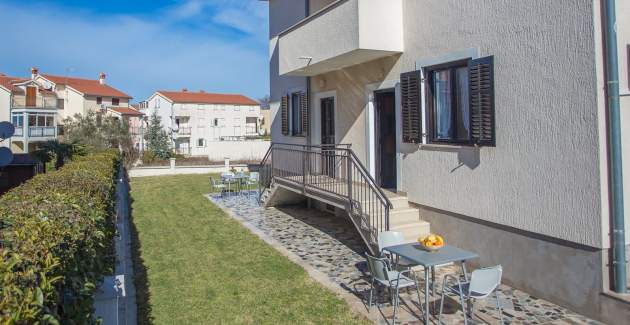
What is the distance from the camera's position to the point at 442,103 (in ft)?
27.5

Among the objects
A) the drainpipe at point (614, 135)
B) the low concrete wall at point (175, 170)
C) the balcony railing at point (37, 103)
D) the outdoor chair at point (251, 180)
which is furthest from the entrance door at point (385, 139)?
the balcony railing at point (37, 103)

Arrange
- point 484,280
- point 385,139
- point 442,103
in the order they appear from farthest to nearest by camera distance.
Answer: point 385,139 < point 442,103 < point 484,280

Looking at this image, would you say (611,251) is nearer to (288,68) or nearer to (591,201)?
(591,201)

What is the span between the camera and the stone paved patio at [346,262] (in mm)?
5777

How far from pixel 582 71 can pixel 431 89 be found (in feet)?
10.2

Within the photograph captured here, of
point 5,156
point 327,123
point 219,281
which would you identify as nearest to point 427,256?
point 219,281

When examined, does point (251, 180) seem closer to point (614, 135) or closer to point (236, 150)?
point (614, 135)

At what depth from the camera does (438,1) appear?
8297mm

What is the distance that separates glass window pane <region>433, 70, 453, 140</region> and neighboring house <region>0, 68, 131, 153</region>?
40.5 m

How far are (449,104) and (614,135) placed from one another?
3.06 m

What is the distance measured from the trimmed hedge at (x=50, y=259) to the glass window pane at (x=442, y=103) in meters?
6.00

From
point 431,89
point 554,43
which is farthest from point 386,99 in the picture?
point 554,43

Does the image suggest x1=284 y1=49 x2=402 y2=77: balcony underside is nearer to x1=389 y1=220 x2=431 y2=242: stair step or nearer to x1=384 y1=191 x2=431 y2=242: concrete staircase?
x1=384 y1=191 x2=431 y2=242: concrete staircase

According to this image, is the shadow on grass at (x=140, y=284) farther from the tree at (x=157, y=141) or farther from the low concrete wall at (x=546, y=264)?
the tree at (x=157, y=141)
